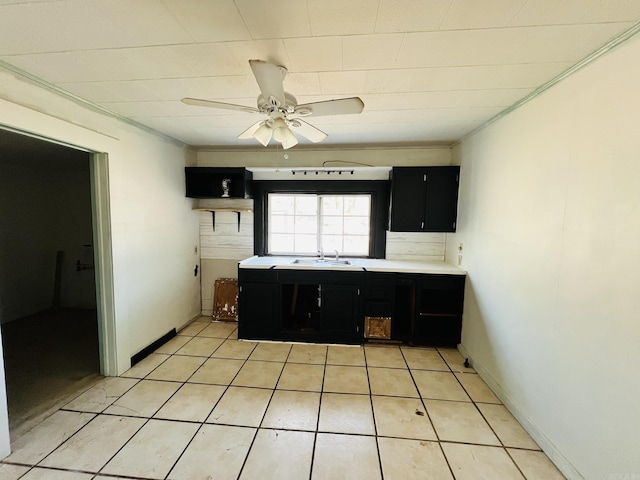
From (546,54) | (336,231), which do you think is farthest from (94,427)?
(546,54)

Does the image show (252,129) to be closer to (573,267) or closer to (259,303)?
(259,303)

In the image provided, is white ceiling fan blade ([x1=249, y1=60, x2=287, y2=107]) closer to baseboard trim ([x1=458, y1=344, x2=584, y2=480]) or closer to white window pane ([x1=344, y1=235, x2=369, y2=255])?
white window pane ([x1=344, y1=235, x2=369, y2=255])

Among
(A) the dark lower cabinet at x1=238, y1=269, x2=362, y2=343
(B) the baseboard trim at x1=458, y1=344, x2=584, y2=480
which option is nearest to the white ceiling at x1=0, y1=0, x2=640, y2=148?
(A) the dark lower cabinet at x1=238, y1=269, x2=362, y2=343

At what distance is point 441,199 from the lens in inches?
119

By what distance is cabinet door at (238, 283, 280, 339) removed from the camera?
2.99m

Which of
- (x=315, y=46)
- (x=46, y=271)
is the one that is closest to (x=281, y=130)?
(x=315, y=46)

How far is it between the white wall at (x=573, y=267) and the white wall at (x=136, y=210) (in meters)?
3.21

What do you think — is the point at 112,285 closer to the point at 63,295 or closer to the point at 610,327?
the point at 63,295

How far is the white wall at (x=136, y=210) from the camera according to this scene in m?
1.67

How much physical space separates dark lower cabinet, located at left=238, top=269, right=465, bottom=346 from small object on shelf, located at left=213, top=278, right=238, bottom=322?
0.57 metres

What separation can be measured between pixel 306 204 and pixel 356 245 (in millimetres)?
889

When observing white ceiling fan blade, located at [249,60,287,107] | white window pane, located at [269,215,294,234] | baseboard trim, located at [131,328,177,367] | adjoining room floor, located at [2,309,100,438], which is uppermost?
white ceiling fan blade, located at [249,60,287,107]

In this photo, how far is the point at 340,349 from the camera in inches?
114

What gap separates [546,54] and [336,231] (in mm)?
2573
